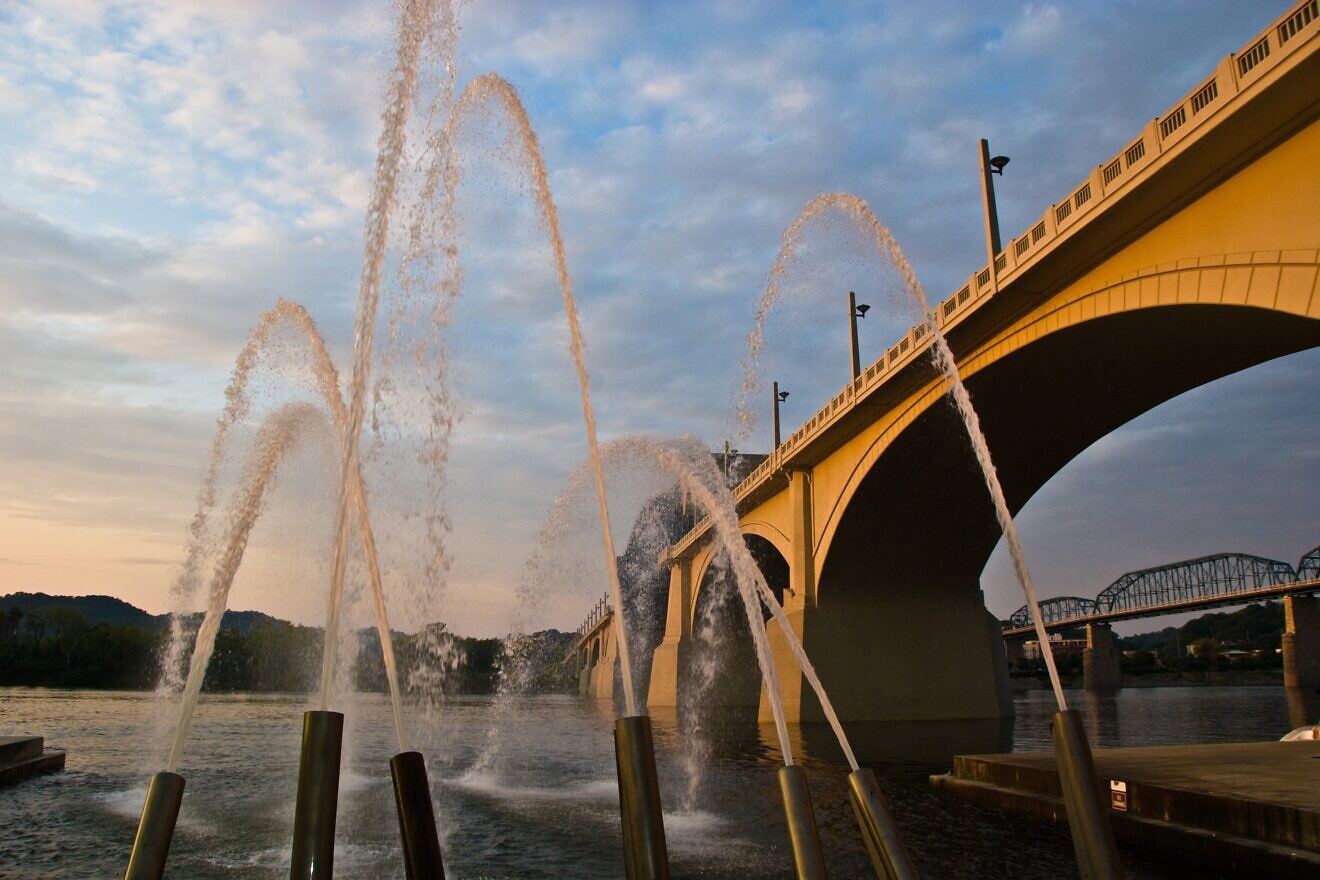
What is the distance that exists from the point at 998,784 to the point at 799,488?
96.8 ft

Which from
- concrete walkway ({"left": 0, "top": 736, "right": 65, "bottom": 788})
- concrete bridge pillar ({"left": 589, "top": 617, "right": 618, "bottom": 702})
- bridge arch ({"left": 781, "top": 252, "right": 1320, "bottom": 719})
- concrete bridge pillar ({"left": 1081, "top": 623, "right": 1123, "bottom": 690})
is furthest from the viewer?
concrete bridge pillar ({"left": 1081, "top": 623, "right": 1123, "bottom": 690})

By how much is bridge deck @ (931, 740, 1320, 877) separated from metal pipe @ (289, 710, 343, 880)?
8.76m

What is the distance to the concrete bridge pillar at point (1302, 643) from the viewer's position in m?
85.7

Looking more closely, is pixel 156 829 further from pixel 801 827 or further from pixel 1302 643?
pixel 1302 643

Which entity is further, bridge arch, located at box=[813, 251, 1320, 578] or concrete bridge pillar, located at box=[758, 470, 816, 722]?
concrete bridge pillar, located at box=[758, 470, 816, 722]

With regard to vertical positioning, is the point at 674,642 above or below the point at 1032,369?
below

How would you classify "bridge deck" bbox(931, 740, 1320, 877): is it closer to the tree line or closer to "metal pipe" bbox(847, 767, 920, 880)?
"metal pipe" bbox(847, 767, 920, 880)

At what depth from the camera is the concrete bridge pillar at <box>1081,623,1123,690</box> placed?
11006 cm

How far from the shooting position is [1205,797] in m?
10.9

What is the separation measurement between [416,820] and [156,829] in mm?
1473

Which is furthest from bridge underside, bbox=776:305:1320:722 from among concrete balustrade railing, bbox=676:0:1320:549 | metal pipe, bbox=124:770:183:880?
metal pipe, bbox=124:770:183:880

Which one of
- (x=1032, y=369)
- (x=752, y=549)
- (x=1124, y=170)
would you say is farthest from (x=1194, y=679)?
(x=1124, y=170)

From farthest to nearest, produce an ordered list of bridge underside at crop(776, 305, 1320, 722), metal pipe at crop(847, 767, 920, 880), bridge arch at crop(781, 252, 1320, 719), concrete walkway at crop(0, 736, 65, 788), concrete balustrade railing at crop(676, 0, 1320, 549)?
bridge underside at crop(776, 305, 1320, 722) < bridge arch at crop(781, 252, 1320, 719) < concrete walkway at crop(0, 736, 65, 788) < concrete balustrade railing at crop(676, 0, 1320, 549) < metal pipe at crop(847, 767, 920, 880)

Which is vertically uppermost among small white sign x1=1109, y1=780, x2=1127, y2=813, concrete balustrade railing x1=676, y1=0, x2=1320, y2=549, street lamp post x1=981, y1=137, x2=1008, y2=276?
street lamp post x1=981, y1=137, x2=1008, y2=276
